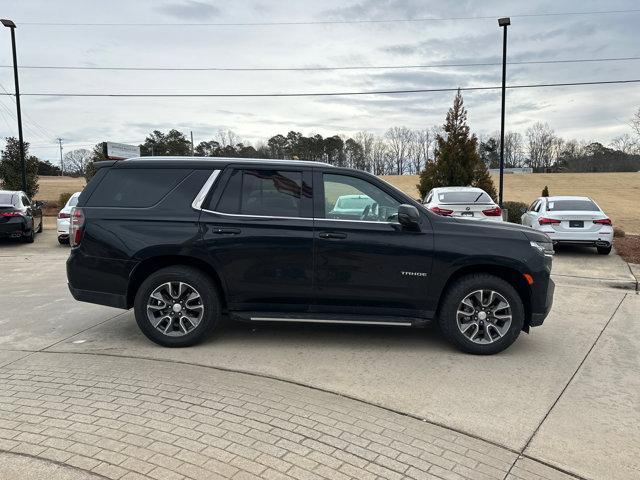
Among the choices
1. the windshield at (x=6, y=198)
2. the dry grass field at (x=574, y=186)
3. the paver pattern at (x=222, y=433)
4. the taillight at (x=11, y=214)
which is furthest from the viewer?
the dry grass field at (x=574, y=186)

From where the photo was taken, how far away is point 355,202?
534 centimetres

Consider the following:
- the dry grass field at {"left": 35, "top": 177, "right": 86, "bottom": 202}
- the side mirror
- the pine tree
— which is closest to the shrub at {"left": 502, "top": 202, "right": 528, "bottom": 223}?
the pine tree

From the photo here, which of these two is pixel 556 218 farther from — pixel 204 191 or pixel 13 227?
pixel 13 227

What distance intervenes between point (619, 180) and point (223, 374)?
79.2 m

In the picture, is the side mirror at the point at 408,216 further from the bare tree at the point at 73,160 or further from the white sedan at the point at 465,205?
the bare tree at the point at 73,160

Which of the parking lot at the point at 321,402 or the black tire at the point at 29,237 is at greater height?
the black tire at the point at 29,237

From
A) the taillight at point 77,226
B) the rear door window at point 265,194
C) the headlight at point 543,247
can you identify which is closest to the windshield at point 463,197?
the headlight at point 543,247

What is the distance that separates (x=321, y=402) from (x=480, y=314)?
206 cm

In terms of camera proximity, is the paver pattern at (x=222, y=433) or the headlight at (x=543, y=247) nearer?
the paver pattern at (x=222, y=433)

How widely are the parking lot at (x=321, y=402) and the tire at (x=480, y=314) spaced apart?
18 centimetres

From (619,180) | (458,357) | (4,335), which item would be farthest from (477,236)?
(619,180)

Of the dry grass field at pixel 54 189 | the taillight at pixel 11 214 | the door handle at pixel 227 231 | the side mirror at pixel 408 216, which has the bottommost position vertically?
the taillight at pixel 11 214

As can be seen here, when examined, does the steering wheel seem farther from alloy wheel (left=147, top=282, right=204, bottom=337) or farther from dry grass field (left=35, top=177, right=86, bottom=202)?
dry grass field (left=35, top=177, right=86, bottom=202)

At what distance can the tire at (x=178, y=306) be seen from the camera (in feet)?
17.3
